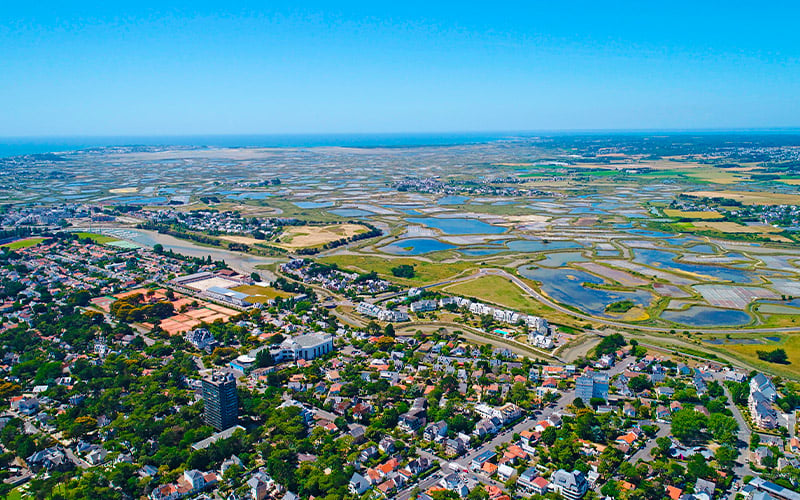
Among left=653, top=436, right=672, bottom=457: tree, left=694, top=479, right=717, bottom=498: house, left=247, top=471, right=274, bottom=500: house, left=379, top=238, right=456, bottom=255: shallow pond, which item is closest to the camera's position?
left=694, top=479, right=717, bottom=498: house

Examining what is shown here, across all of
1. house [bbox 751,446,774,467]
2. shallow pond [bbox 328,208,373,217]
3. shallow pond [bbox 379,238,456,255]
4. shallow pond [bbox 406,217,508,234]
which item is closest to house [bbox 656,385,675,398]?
house [bbox 751,446,774,467]

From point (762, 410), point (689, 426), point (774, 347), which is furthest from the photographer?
point (774, 347)

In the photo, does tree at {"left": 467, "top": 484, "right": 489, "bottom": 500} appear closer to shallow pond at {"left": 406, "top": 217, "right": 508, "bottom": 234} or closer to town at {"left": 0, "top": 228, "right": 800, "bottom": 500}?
town at {"left": 0, "top": 228, "right": 800, "bottom": 500}

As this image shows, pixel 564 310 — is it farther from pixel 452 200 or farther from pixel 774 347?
pixel 452 200

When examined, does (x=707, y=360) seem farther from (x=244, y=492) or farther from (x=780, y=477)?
(x=244, y=492)

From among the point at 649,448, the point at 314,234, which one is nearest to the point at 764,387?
the point at 649,448

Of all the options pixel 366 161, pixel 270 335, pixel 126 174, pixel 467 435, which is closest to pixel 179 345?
pixel 270 335
